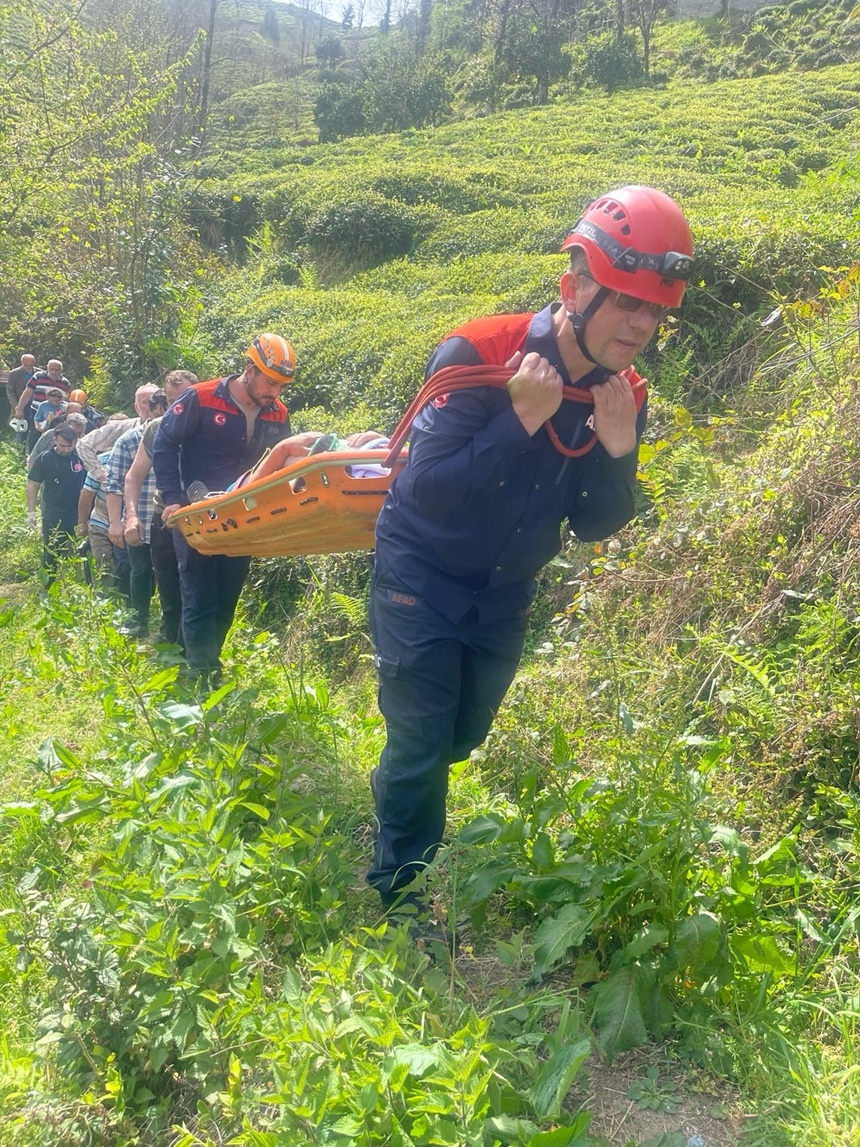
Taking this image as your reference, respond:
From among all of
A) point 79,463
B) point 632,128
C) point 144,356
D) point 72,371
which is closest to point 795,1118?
point 79,463

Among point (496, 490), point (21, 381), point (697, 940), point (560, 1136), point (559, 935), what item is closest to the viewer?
point (560, 1136)

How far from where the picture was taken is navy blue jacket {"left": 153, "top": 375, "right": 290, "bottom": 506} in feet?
17.3

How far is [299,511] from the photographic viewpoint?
383 centimetres

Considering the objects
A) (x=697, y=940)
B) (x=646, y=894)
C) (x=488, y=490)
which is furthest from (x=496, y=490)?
(x=697, y=940)

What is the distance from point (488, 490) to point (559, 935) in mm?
1284

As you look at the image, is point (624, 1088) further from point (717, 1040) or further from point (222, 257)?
point (222, 257)

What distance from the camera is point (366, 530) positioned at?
3879 mm

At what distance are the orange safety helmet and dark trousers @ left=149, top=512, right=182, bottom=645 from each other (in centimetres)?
128

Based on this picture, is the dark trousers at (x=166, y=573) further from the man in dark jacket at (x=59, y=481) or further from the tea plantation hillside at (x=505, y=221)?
the tea plantation hillside at (x=505, y=221)

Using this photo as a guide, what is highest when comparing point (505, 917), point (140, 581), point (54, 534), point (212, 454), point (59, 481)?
point (212, 454)

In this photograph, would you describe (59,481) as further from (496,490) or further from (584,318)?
(584,318)

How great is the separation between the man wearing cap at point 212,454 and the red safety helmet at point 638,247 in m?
2.85

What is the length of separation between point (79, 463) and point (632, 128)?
18.8 metres

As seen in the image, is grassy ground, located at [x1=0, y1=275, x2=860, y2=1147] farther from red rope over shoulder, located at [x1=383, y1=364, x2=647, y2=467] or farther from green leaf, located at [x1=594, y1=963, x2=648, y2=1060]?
red rope over shoulder, located at [x1=383, y1=364, x2=647, y2=467]
